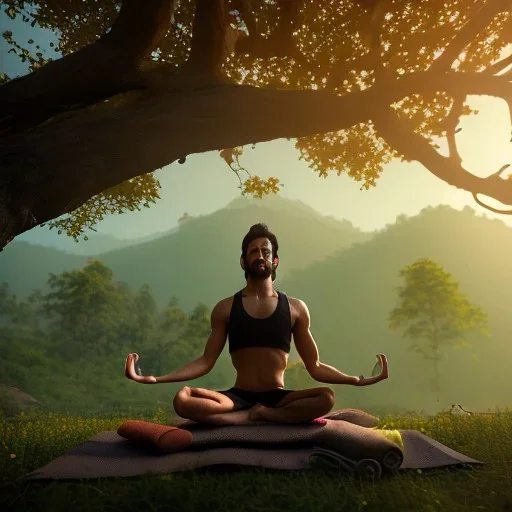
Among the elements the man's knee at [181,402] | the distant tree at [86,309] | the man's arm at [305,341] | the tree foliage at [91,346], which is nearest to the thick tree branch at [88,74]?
the man's arm at [305,341]

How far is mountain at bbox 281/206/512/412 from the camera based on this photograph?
2282 inches

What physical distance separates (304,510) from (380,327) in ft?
271

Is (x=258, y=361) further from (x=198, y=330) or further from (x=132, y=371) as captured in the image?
(x=198, y=330)

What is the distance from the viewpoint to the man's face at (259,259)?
509cm

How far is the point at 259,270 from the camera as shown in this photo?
509 cm

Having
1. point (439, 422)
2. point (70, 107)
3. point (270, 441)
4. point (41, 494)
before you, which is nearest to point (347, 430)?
point (270, 441)

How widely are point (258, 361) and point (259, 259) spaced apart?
3.36ft

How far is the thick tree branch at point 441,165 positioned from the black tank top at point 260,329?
15.0 feet

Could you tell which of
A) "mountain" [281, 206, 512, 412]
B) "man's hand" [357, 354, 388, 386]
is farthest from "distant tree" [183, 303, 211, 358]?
"man's hand" [357, 354, 388, 386]

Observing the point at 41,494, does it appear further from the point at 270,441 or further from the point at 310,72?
the point at 310,72

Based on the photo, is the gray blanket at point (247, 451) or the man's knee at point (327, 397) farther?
the man's knee at point (327, 397)

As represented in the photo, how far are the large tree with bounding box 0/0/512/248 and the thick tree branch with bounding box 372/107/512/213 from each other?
2cm

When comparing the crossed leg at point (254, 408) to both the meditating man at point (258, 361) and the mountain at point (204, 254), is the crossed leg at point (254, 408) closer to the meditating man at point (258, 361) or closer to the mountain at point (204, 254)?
the meditating man at point (258, 361)

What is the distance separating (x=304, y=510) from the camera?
326 cm
